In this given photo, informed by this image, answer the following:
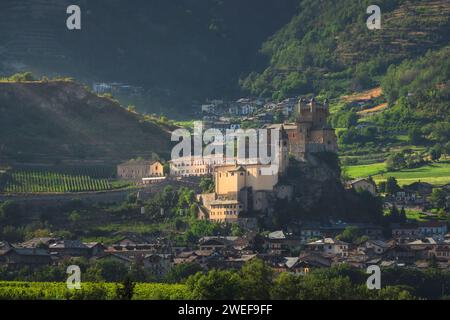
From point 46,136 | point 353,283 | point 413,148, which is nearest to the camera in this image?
point 353,283

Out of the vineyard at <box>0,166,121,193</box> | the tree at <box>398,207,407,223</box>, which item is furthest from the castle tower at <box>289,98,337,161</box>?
the vineyard at <box>0,166,121,193</box>

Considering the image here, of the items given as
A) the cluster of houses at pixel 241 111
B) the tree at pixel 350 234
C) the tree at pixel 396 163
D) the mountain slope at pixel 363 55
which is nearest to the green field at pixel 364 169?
the tree at pixel 396 163

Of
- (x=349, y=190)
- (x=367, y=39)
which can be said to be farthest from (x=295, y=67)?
(x=349, y=190)

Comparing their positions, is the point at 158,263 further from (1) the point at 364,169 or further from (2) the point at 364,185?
(1) the point at 364,169

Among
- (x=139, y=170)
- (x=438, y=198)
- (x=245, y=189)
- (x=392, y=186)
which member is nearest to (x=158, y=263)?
(x=245, y=189)

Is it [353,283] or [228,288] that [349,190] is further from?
[228,288]
